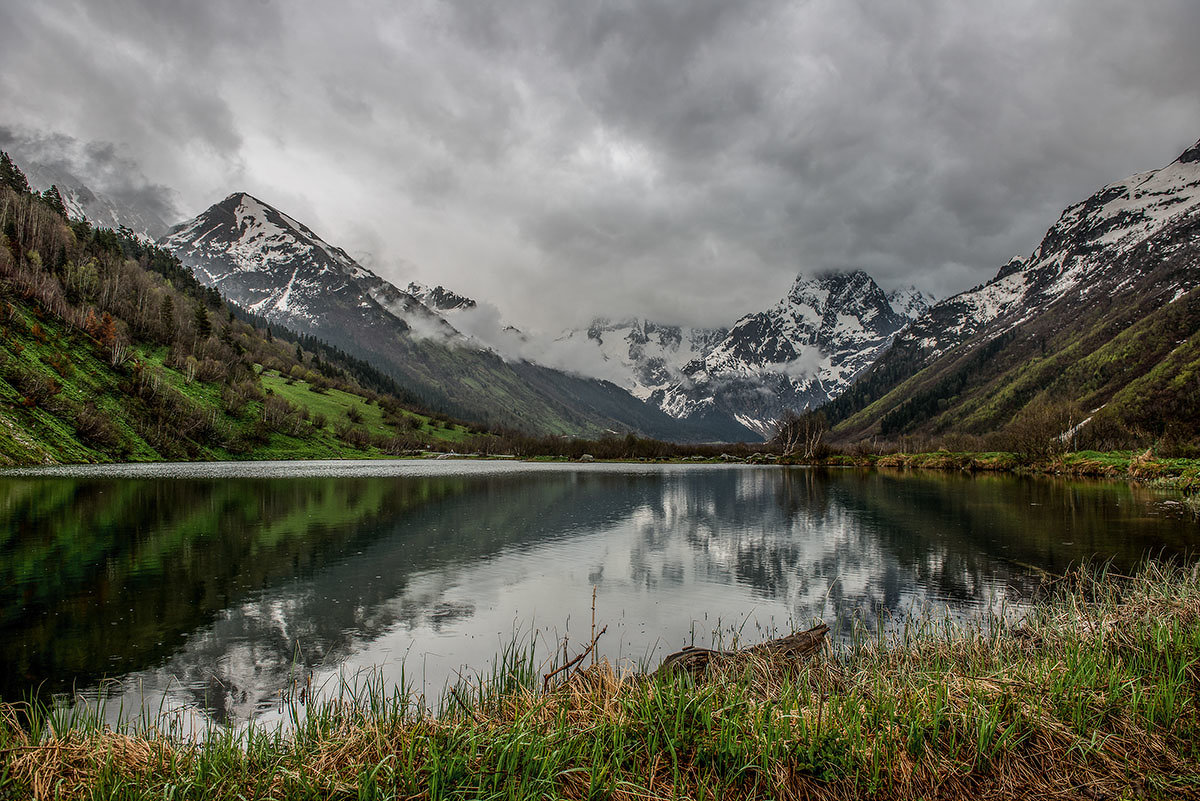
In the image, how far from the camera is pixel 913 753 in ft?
21.1

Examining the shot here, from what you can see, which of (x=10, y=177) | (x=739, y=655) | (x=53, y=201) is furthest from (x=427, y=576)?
(x=53, y=201)

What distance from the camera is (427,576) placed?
22.9m

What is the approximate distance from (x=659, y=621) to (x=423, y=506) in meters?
32.8

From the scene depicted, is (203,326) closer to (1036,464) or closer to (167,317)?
(167,317)

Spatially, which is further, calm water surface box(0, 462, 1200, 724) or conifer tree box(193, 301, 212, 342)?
conifer tree box(193, 301, 212, 342)

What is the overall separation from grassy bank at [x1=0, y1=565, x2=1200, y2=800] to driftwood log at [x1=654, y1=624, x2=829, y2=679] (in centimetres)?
223

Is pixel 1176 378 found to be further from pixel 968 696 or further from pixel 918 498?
pixel 968 696

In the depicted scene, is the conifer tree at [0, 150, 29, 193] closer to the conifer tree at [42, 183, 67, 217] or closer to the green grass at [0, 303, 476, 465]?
the conifer tree at [42, 183, 67, 217]

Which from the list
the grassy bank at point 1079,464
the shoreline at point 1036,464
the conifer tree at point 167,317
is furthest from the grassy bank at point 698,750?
the conifer tree at point 167,317

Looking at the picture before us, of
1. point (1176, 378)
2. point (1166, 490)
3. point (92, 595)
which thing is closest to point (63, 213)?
point (92, 595)

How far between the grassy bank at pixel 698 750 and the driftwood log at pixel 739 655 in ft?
7.30

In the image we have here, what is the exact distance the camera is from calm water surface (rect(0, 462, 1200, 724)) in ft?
45.2

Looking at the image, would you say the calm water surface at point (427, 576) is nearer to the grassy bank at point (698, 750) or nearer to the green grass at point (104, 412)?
the grassy bank at point (698, 750)

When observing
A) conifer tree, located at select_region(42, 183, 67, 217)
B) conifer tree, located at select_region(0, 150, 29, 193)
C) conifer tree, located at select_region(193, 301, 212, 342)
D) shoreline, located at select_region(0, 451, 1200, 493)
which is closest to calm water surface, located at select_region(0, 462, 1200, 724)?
shoreline, located at select_region(0, 451, 1200, 493)
